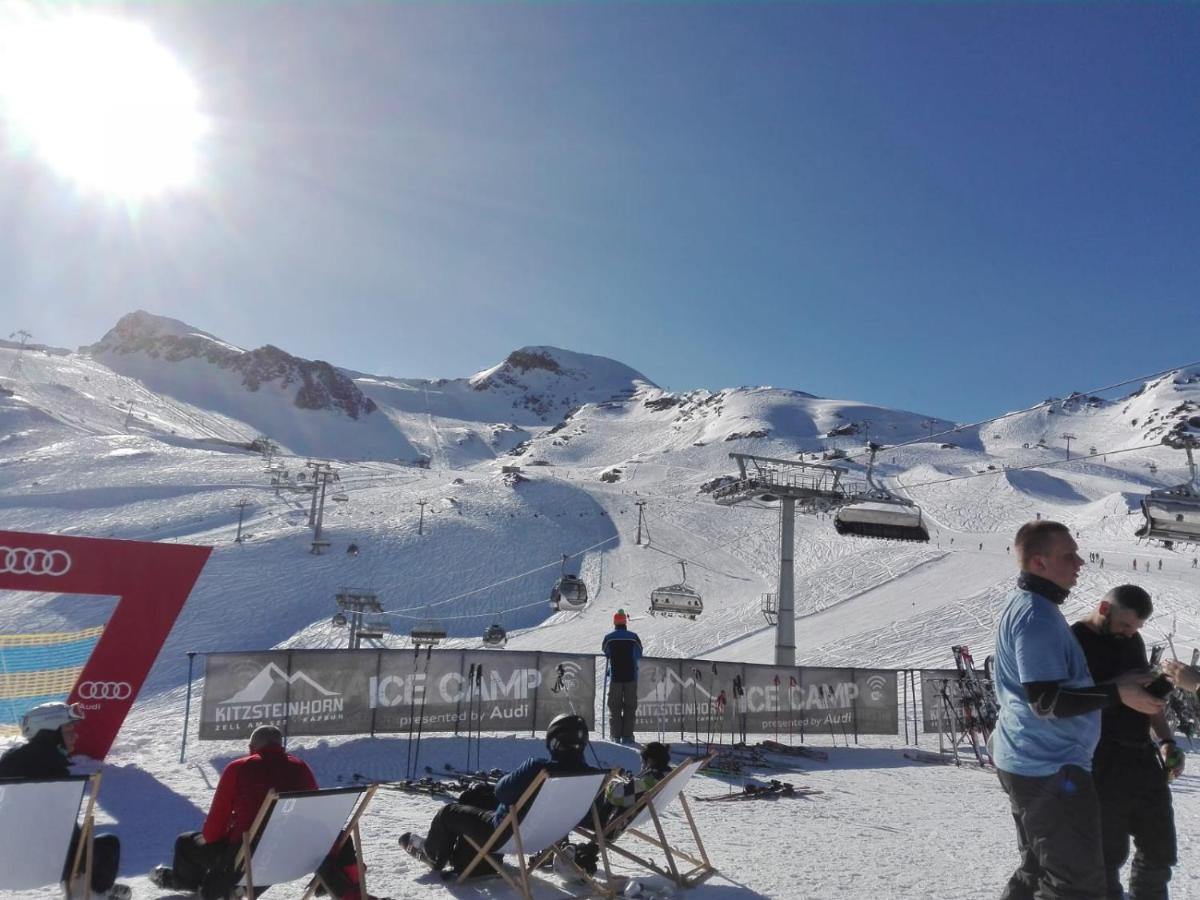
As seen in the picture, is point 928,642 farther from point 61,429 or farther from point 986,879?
point 61,429

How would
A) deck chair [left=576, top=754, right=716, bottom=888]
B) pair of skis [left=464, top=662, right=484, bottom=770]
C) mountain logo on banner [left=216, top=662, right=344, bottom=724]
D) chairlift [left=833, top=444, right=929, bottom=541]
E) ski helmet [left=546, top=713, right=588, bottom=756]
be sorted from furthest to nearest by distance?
chairlift [left=833, top=444, right=929, bottom=541], pair of skis [left=464, top=662, right=484, bottom=770], mountain logo on banner [left=216, top=662, right=344, bottom=724], deck chair [left=576, top=754, right=716, bottom=888], ski helmet [left=546, top=713, right=588, bottom=756]

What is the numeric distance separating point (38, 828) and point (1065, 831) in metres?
4.85

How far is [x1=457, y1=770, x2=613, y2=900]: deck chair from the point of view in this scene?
16.7 ft

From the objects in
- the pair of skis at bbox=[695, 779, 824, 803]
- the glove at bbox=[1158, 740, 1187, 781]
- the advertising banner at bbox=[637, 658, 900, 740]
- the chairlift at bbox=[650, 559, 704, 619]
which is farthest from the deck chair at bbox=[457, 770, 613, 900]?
the chairlift at bbox=[650, 559, 704, 619]

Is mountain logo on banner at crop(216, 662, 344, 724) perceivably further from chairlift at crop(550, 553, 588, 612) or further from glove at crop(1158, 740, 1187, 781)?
chairlift at crop(550, 553, 588, 612)

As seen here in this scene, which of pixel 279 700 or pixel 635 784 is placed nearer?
pixel 635 784

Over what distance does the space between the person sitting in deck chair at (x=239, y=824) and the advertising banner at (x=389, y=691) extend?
21.1 feet

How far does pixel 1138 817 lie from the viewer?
407 centimetres

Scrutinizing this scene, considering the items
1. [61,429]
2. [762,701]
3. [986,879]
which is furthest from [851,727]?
[61,429]

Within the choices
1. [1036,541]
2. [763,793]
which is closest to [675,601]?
[763,793]

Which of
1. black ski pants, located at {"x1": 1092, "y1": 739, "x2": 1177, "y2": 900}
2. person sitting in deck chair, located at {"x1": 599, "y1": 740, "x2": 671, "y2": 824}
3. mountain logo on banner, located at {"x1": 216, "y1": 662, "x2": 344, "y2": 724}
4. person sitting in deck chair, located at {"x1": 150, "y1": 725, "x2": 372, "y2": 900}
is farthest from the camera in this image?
mountain logo on banner, located at {"x1": 216, "y1": 662, "x2": 344, "y2": 724}

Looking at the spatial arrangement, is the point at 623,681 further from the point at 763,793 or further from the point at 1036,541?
the point at 1036,541

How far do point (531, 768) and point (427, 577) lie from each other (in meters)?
47.9

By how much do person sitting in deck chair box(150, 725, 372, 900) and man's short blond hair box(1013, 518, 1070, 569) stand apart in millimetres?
3795
